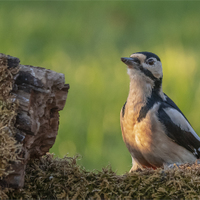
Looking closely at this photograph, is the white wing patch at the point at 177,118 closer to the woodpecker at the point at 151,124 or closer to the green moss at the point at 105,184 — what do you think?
the woodpecker at the point at 151,124

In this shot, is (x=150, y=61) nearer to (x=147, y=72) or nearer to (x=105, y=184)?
(x=147, y=72)

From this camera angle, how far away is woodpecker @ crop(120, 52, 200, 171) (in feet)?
12.4

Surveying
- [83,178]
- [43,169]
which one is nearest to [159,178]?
[83,178]

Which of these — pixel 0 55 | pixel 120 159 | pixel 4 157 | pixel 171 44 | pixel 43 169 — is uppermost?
pixel 171 44

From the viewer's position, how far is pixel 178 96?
6.14m

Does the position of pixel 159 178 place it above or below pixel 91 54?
below

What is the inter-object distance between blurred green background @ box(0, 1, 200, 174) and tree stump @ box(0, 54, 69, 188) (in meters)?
2.29

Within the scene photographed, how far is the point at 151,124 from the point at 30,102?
5.00 ft

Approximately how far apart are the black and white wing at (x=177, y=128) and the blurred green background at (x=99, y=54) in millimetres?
1408

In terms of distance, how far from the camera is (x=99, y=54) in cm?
725

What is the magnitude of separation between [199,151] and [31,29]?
17.0 feet

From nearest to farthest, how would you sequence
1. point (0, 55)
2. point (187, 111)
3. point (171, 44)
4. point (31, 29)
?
point (0, 55) < point (187, 111) < point (171, 44) < point (31, 29)

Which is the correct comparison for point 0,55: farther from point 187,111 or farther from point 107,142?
point 187,111

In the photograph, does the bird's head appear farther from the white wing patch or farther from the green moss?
the green moss
